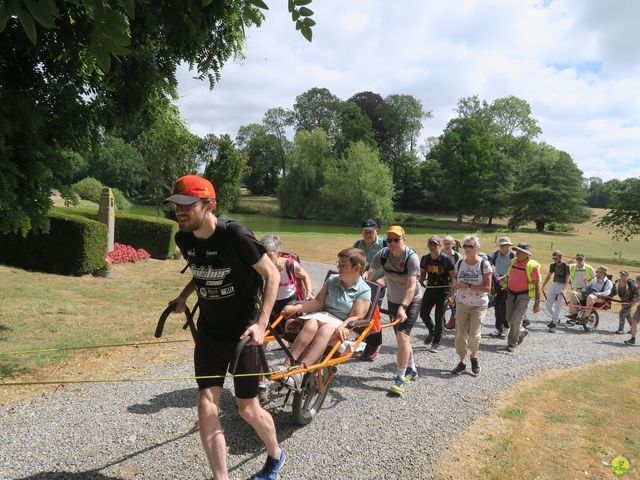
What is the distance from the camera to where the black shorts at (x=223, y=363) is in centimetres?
315

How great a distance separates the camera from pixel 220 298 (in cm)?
316

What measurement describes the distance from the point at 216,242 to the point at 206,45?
4885 millimetres

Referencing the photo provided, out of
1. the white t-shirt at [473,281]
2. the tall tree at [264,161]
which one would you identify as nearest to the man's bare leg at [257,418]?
the white t-shirt at [473,281]

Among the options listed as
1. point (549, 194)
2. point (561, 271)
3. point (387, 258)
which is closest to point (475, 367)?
point (387, 258)

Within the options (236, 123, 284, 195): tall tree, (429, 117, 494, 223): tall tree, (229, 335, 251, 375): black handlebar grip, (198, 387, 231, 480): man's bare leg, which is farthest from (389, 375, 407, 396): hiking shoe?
(236, 123, 284, 195): tall tree

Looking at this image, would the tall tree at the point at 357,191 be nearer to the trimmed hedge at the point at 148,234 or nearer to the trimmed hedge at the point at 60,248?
the trimmed hedge at the point at 148,234

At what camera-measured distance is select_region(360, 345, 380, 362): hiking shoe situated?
6.82 meters

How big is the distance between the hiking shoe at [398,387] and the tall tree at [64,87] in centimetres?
417

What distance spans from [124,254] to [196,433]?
11397mm

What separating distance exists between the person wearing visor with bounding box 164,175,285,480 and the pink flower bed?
37.1 ft

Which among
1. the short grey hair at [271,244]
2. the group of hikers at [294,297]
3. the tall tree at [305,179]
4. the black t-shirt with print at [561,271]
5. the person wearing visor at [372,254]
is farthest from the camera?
the tall tree at [305,179]

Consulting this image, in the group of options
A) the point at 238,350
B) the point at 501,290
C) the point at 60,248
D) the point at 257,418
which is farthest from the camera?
the point at 60,248

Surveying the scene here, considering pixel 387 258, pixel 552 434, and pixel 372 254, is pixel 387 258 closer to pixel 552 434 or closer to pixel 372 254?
pixel 372 254

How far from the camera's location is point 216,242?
3.10 metres
